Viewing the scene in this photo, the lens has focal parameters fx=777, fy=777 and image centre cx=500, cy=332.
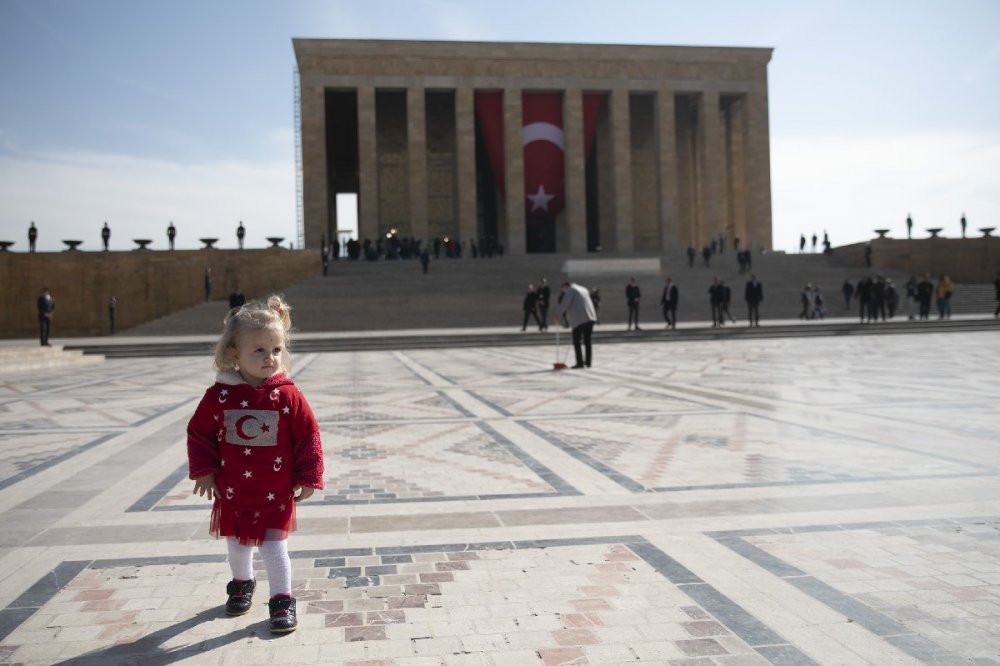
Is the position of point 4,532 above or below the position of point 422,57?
below

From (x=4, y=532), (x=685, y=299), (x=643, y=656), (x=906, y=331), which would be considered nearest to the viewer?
(x=643, y=656)

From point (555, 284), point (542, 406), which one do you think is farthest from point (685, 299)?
point (542, 406)

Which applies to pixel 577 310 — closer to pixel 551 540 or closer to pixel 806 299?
pixel 551 540

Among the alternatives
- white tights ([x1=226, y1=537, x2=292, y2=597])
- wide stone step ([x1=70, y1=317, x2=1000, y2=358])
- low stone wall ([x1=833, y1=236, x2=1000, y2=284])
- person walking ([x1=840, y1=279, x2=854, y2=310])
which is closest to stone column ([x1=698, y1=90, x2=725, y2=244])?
low stone wall ([x1=833, y1=236, x2=1000, y2=284])

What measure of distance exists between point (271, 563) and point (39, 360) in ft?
48.5

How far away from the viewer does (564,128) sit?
38.9 meters

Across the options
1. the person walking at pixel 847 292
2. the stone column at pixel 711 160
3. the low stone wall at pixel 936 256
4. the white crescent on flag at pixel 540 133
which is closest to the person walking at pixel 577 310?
the person walking at pixel 847 292

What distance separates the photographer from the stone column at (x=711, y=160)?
131ft

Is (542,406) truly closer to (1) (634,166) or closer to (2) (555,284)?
(2) (555,284)

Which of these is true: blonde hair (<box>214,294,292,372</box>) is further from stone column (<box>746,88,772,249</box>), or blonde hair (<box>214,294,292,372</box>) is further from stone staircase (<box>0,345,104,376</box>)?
stone column (<box>746,88,772,249</box>)

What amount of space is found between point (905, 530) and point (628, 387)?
5771 millimetres

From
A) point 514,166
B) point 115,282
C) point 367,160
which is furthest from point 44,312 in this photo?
point 514,166

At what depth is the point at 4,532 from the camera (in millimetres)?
3496

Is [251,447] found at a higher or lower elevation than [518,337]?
higher
